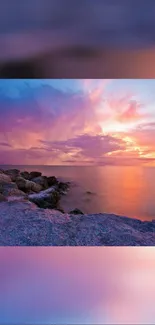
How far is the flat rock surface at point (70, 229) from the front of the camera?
4.27 metres

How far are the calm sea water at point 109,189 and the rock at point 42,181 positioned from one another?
66 millimetres

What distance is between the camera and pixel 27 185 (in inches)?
173

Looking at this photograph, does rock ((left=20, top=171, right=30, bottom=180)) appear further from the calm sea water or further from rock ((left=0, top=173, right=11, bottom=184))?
rock ((left=0, top=173, right=11, bottom=184))

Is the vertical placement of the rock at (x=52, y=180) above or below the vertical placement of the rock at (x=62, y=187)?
above

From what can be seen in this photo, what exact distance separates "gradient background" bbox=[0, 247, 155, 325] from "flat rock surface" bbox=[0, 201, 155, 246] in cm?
53

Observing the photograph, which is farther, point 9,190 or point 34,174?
point 9,190

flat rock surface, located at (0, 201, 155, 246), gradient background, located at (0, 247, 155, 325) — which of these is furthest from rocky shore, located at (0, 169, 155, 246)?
gradient background, located at (0, 247, 155, 325)

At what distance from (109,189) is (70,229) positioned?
24.9 inches

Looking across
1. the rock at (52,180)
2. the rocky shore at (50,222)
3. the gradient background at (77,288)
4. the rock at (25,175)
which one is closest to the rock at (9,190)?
the rocky shore at (50,222)

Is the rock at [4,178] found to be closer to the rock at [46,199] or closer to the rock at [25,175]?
the rock at [25,175]

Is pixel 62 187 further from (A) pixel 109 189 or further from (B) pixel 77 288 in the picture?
(B) pixel 77 288

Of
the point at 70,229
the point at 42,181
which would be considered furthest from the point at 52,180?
the point at 70,229

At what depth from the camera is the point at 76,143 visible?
4.39 m

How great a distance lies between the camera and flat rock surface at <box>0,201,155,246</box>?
4.27 metres
